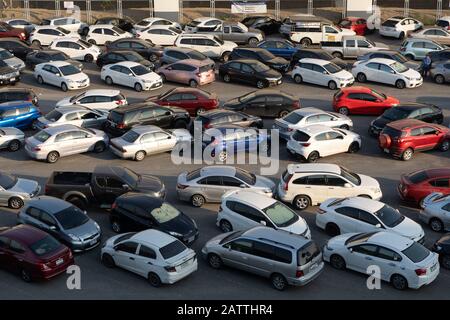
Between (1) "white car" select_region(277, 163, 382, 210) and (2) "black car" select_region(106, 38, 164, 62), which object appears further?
(2) "black car" select_region(106, 38, 164, 62)

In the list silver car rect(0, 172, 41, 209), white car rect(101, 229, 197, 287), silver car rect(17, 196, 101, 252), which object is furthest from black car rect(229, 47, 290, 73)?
white car rect(101, 229, 197, 287)

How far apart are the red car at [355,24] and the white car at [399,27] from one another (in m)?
1.21

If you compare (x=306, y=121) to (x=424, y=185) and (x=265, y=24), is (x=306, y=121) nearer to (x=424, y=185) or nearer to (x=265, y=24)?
(x=424, y=185)

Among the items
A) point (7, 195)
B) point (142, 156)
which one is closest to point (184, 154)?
point (142, 156)

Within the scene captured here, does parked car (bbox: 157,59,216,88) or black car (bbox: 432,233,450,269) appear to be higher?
parked car (bbox: 157,59,216,88)

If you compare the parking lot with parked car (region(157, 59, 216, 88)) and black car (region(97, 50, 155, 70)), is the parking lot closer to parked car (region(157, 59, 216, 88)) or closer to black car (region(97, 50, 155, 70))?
parked car (region(157, 59, 216, 88))

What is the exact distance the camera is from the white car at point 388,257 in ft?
63.3

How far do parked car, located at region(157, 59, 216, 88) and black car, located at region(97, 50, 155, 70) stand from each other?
118 cm

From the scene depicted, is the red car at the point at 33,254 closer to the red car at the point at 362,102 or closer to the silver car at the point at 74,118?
the silver car at the point at 74,118

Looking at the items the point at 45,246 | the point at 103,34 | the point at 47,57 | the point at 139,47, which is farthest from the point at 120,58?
the point at 45,246

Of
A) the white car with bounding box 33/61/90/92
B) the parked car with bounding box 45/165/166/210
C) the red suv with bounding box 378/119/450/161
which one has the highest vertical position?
the white car with bounding box 33/61/90/92

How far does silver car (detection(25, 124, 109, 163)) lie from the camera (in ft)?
92.1

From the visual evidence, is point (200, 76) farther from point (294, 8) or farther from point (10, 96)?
point (294, 8)

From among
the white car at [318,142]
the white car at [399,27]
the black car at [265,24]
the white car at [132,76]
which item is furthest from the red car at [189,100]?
the white car at [399,27]
